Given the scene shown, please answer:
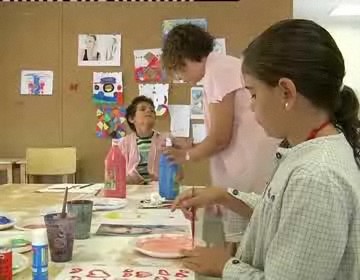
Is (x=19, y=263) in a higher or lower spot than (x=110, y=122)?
lower

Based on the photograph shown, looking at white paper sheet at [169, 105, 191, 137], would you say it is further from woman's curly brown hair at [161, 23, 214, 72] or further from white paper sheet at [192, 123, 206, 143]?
woman's curly brown hair at [161, 23, 214, 72]

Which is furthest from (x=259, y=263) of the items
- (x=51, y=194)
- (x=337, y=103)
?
(x=51, y=194)

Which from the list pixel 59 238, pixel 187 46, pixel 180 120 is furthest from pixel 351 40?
pixel 59 238

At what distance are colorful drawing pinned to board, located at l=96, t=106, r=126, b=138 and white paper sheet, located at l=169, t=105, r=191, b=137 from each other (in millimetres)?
384

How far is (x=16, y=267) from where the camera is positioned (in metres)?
1.16

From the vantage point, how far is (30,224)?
1.66 m

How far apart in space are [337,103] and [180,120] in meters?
3.21

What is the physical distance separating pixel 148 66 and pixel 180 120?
50 centimetres

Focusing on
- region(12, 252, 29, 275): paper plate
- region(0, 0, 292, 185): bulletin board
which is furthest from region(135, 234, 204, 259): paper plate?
region(0, 0, 292, 185): bulletin board

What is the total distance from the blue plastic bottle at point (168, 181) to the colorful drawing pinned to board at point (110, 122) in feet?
7.06

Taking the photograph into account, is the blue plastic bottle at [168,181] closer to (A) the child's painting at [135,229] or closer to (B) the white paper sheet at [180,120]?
(A) the child's painting at [135,229]

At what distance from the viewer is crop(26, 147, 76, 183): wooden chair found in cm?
389

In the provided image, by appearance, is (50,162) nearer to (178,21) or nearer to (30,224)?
(178,21)

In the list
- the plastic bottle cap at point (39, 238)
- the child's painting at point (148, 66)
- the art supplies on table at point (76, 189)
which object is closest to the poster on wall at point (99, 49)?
the child's painting at point (148, 66)
